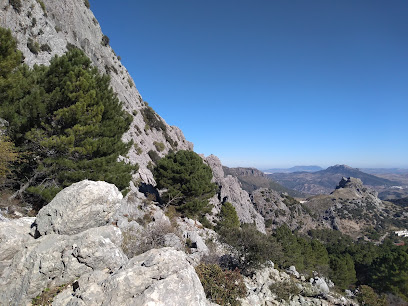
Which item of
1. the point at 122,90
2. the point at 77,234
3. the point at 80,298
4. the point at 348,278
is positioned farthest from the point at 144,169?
the point at 348,278

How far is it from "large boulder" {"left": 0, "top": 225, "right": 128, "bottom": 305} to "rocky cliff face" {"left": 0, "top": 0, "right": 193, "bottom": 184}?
25308 millimetres

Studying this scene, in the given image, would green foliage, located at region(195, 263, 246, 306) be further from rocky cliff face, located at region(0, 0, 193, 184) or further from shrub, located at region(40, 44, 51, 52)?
shrub, located at region(40, 44, 51, 52)

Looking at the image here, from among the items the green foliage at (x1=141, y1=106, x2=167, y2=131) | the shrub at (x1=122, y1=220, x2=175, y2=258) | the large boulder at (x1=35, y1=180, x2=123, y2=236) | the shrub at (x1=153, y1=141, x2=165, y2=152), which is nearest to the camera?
the large boulder at (x1=35, y1=180, x2=123, y2=236)

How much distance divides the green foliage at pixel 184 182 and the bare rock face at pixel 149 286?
21117 millimetres

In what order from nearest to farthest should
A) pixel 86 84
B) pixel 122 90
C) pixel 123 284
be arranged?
pixel 123 284
pixel 86 84
pixel 122 90

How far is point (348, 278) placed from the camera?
136ft

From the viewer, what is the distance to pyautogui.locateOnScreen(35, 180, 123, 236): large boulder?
7.24 metres

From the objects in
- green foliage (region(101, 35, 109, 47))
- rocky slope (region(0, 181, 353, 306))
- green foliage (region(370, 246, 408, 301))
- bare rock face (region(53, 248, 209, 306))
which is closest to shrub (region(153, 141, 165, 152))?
green foliage (region(101, 35, 109, 47))

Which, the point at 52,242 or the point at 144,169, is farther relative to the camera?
the point at 144,169

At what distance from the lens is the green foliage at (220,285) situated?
922 centimetres

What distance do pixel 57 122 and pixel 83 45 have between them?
35.4 metres

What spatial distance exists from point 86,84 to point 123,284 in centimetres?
1308

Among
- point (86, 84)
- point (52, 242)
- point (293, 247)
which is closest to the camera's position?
point (52, 242)

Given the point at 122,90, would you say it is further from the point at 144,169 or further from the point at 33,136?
the point at 33,136
